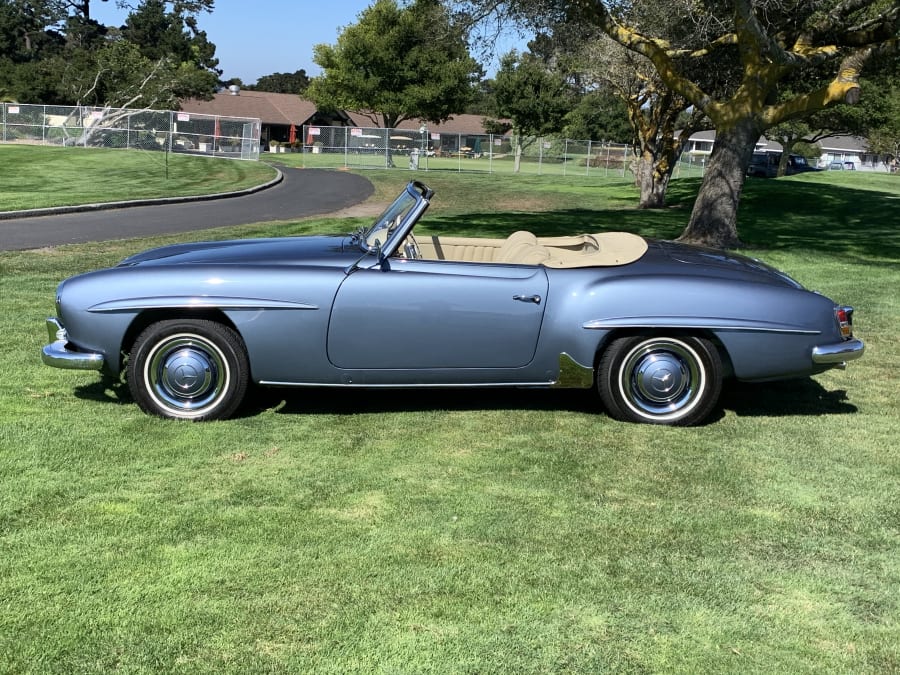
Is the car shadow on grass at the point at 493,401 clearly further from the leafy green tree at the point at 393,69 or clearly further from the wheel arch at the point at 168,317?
the leafy green tree at the point at 393,69

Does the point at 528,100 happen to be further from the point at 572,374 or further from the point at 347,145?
the point at 572,374

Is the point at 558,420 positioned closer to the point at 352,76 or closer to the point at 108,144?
the point at 108,144

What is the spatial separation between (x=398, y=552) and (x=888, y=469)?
2708 millimetres

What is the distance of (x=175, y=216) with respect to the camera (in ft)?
55.7

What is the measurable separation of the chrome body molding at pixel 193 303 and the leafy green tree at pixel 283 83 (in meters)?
105

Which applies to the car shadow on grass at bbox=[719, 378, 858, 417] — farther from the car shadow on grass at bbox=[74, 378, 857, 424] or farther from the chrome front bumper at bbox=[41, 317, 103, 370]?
the chrome front bumper at bbox=[41, 317, 103, 370]

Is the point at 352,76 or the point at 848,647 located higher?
the point at 352,76

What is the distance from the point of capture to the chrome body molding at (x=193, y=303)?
4484 mm

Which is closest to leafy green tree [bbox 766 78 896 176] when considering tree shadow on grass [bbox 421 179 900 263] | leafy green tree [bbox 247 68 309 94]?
tree shadow on grass [bbox 421 179 900 263]

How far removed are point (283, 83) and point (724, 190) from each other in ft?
335

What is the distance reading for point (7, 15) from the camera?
64.6 meters

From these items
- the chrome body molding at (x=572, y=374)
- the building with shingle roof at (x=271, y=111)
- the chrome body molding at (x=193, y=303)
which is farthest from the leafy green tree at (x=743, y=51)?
the building with shingle roof at (x=271, y=111)

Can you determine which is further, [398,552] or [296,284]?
[296,284]

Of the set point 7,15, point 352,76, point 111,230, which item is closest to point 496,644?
point 111,230
